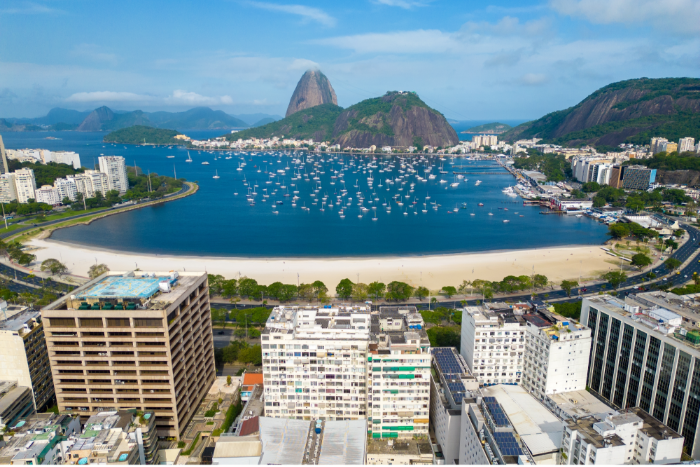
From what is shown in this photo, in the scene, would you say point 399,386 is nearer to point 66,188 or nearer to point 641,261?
point 641,261

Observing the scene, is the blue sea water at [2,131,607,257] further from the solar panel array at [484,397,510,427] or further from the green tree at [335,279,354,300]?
the solar panel array at [484,397,510,427]

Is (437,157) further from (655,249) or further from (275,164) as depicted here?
(655,249)

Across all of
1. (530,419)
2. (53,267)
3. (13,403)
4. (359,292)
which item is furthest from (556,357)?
(53,267)

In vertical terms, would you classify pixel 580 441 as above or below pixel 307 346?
below

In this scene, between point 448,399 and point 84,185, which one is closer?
point 448,399

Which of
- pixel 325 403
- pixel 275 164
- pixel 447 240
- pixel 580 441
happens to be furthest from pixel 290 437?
pixel 275 164
